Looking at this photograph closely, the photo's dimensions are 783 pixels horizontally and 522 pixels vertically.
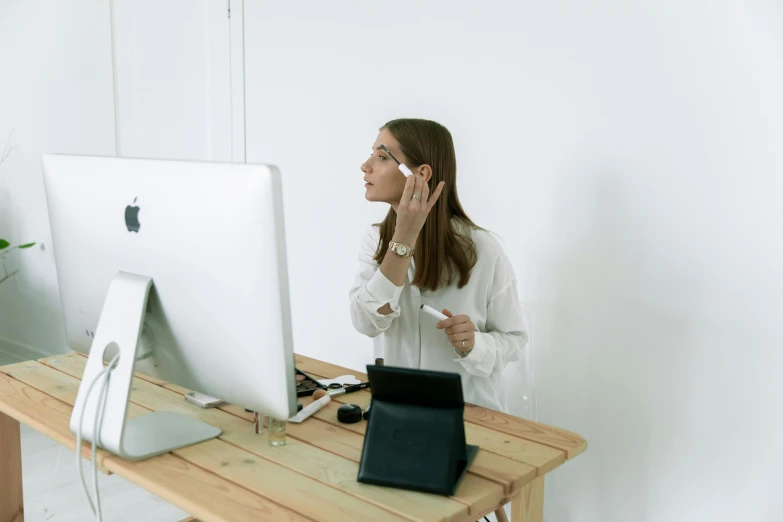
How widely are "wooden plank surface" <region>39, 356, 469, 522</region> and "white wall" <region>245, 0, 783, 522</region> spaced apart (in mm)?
1091

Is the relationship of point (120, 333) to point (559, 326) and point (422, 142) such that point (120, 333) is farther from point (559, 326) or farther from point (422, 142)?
point (559, 326)

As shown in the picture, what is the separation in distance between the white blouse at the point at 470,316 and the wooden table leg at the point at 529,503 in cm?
48

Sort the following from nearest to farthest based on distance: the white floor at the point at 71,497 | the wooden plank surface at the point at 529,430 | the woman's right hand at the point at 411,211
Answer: the wooden plank surface at the point at 529,430
the woman's right hand at the point at 411,211
the white floor at the point at 71,497

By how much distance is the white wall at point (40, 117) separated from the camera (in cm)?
354

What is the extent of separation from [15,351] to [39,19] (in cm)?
177

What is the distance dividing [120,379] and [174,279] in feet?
0.60

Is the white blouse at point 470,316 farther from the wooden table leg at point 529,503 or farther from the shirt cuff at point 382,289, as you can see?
the wooden table leg at point 529,503

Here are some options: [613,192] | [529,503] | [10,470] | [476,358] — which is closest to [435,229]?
[476,358]

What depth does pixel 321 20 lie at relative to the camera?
2658 mm

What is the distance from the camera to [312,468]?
1.15 meters

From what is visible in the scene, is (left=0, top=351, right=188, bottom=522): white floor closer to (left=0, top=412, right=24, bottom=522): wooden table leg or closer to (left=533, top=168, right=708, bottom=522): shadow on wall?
(left=0, top=412, right=24, bottom=522): wooden table leg

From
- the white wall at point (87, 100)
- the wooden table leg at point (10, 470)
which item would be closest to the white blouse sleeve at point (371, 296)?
the wooden table leg at point (10, 470)

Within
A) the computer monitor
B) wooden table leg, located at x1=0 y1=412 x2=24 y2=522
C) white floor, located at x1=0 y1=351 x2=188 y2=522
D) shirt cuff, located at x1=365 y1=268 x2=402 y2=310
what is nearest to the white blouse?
shirt cuff, located at x1=365 y1=268 x2=402 y2=310

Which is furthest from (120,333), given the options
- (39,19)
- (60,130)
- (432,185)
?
(39,19)
